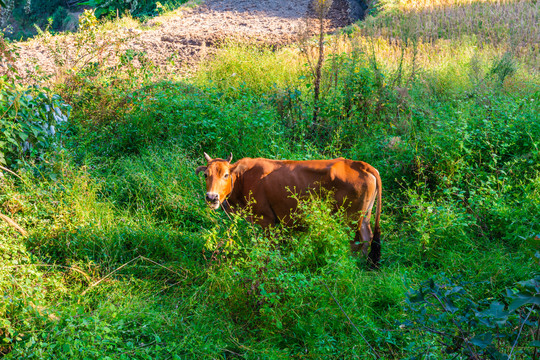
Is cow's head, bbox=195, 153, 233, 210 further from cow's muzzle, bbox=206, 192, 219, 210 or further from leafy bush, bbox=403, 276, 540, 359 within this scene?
leafy bush, bbox=403, 276, 540, 359

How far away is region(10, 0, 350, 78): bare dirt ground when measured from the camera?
1073 centimetres

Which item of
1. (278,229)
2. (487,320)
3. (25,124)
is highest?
(25,124)

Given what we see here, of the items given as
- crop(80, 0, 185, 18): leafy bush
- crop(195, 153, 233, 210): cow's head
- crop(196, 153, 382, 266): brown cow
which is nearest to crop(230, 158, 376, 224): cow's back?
crop(196, 153, 382, 266): brown cow

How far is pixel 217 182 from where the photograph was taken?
Answer: 17.4ft

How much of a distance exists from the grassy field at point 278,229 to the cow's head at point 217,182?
30 centimetres

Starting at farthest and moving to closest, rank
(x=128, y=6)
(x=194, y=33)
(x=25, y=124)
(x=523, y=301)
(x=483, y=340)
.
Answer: (x=128, y=6)
(x=194, y=33)
(x=25, y=124)
(x=483, y=340)
(x=523, y=301)

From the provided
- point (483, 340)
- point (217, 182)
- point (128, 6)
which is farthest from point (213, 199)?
point (128, 6)

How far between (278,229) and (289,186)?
95 centimetres

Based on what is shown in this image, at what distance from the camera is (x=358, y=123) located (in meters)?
7.72

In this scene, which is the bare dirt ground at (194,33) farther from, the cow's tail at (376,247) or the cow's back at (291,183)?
the cow's tail at (376,247)

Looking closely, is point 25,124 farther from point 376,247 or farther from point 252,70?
point 376,247

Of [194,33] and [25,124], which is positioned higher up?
[194,33]

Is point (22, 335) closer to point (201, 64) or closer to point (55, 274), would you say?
point (55, 274)

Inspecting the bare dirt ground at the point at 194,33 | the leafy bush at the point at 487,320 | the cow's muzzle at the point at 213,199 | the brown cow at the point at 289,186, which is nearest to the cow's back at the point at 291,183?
the brown cow at the point at 289,186
